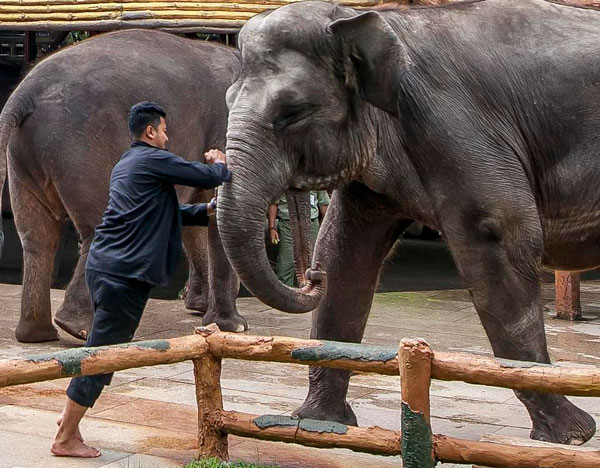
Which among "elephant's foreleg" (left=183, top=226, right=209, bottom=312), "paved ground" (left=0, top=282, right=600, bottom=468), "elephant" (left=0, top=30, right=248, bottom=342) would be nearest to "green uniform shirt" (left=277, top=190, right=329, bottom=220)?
"elephant's foreleg" (left=183, top=226, right=209, bottom=312)

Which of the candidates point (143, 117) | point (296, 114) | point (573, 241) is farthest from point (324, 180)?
point (573, 241)

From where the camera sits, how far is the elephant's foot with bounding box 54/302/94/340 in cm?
790

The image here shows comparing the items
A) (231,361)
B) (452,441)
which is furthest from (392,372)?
(231,361)

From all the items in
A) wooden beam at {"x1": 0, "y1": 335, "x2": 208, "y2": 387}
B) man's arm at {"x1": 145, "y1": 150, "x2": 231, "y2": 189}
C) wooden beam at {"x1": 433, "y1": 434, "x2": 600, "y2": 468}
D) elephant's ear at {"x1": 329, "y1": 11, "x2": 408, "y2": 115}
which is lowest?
wooden beam at {"x1": 433, "y1": 434, "x2": 600, "y2": 468}

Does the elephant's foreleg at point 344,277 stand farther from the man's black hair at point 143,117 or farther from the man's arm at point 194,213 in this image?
the man's black hair at point 143,117

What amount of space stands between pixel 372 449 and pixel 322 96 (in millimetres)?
1433

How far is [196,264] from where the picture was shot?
970 centimetres

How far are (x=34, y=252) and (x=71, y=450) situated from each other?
9.24 ft

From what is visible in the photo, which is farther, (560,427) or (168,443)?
(168,443)

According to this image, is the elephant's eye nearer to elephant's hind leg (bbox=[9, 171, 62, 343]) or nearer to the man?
the man

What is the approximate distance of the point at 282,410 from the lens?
6457 millimetres

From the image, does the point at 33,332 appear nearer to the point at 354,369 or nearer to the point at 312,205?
the point at 312,205

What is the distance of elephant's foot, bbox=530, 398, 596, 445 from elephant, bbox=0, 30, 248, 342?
341cm

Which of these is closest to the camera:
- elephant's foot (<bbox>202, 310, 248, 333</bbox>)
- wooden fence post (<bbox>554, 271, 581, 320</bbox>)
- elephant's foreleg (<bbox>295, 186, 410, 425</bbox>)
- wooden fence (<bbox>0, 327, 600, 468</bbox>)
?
wooden fence (<bbox>0, 327, 600, 468</bbox>)
